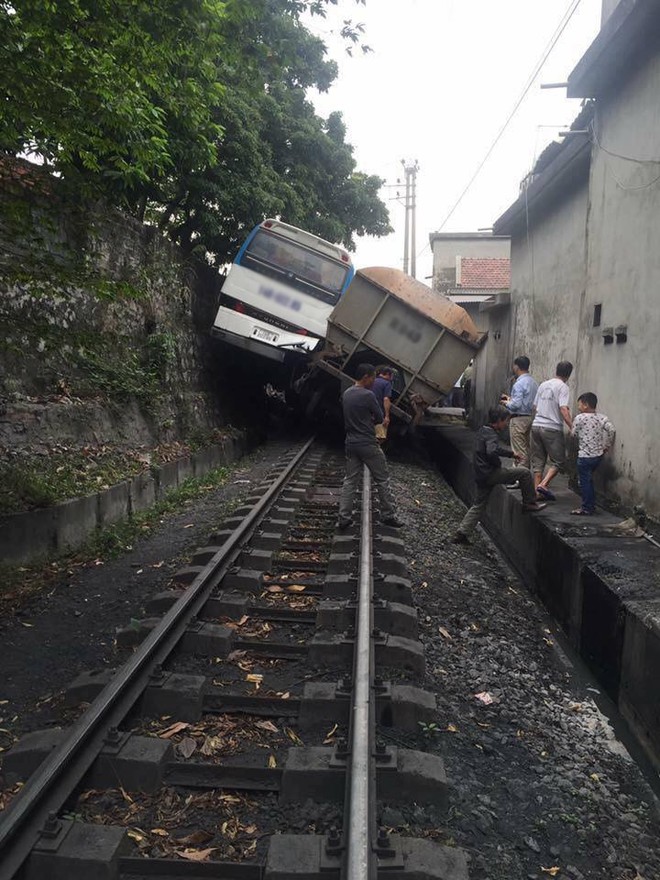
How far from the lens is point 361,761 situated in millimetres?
2803

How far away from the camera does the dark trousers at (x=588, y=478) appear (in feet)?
22.5

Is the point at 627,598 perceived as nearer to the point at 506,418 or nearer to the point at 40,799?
the point at 506,418

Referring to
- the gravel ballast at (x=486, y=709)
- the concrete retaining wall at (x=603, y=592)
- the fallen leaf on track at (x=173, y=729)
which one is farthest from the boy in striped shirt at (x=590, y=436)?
the fallen leaf on track at (x=173, y=729)

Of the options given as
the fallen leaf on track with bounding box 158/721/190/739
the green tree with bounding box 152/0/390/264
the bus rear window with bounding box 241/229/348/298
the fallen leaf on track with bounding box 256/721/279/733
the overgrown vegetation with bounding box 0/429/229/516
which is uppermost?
the green tree with bounding box 152/0/390/264

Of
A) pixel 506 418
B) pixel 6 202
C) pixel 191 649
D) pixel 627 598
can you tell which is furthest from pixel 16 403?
pixel 627 598

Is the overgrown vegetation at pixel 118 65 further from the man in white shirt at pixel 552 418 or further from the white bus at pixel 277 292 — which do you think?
the white bus at pixel 277 292

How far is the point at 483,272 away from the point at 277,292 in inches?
927

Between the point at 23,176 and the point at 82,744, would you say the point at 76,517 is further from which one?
the point at 82,744

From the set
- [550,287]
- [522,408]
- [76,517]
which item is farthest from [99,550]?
[550,287]

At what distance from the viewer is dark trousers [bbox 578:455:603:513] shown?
269 inches

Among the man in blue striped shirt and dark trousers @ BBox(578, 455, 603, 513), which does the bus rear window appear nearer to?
the man in blue striped shirt

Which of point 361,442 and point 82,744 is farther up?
point 361,442

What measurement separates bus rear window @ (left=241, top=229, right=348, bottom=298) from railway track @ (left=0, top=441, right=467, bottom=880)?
8.43 m

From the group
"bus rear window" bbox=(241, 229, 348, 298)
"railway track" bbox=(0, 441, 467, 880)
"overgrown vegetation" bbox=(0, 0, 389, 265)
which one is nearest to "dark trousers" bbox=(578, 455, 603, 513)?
"railway track" bbox=(0, 441, 467, 880)
